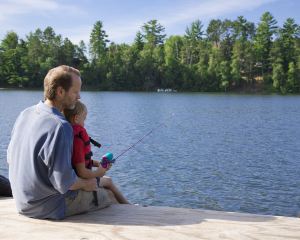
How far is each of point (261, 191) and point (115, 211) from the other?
752cm

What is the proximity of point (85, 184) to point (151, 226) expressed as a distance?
614 millimetres

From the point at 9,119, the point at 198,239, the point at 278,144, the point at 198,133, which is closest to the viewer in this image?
the point at 198,239

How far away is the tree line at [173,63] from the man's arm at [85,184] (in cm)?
7639

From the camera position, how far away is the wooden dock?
2992 mm

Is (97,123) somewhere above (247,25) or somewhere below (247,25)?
below

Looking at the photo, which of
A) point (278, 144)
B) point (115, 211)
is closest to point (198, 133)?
point (278, 144)

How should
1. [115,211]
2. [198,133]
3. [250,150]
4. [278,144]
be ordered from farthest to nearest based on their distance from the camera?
[198,133]
[278,144]
[250,150]
[115,211]

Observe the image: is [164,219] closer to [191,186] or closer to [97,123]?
[191,186]

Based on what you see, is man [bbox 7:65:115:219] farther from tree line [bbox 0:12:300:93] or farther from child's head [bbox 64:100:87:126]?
tree line [bbox 0:12:300:93]

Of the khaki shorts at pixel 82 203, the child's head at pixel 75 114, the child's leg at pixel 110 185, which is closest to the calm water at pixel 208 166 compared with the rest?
the child's leg at pixel 110 185

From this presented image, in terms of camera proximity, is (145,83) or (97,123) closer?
(97,123)

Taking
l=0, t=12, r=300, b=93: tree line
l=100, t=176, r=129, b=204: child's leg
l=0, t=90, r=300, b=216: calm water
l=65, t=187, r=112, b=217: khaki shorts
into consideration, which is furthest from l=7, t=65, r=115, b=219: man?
l=0, t=12, r=300, b=93: tree line

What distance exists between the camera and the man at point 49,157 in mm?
3002

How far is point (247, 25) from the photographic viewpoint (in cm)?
9175
